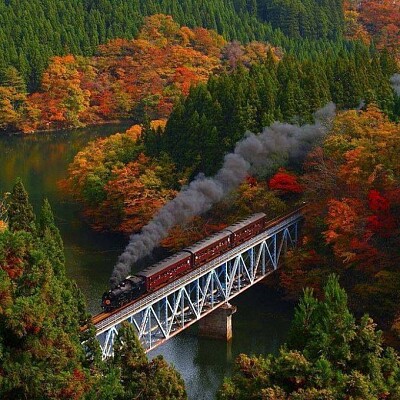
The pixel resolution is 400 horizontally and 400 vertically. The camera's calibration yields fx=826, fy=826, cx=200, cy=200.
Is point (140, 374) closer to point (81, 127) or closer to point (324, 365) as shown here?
point (324, 365)

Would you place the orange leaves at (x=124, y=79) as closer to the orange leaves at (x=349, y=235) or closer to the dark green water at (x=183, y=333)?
the dark green water at (x=183, y=333)

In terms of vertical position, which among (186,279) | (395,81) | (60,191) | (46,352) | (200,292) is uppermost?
(46,352)

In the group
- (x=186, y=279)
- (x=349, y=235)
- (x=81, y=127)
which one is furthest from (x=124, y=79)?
(x=186, y=279)

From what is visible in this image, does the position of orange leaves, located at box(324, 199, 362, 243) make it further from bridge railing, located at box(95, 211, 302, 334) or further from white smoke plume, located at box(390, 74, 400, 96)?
white smoke plume, located at box(390, 74, 400, 96)

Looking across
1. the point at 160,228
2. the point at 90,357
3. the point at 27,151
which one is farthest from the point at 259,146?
the point at 27,151

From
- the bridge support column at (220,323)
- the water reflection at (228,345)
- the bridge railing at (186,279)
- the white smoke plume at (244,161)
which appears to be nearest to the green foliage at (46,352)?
the bridge railing at (186,279)

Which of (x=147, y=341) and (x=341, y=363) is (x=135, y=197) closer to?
(x=147, y=341)
